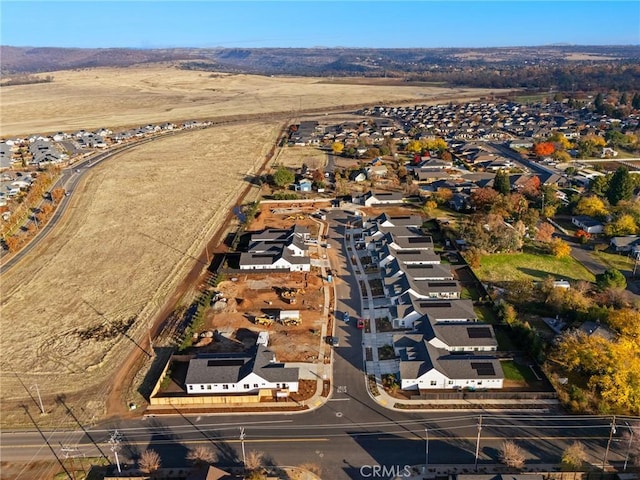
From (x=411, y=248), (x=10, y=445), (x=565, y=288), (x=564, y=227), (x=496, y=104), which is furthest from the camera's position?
(x=496, y=104)

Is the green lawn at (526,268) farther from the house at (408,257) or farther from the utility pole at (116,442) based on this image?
the utility pole at (116,442)

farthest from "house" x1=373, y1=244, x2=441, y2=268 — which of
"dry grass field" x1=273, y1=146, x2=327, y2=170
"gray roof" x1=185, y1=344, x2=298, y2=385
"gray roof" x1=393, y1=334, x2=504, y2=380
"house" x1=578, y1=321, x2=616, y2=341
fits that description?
"dry grass field" x1=273, y1=146, x2=327, y2=170

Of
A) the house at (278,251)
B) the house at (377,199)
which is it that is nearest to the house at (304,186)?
the house at (377,199)

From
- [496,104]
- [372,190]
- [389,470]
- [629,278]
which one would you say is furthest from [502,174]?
[496,104]

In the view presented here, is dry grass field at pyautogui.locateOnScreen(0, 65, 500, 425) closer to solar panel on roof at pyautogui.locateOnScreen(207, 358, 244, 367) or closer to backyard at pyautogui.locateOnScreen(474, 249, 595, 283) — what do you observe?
solar panel on roof at pyautogui.locateOnScreen(207, 358, 244, 367)

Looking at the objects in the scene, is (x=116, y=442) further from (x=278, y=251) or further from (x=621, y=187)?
(x=621, y=187)

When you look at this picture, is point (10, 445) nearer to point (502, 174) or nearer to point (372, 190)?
point (372, 190)
